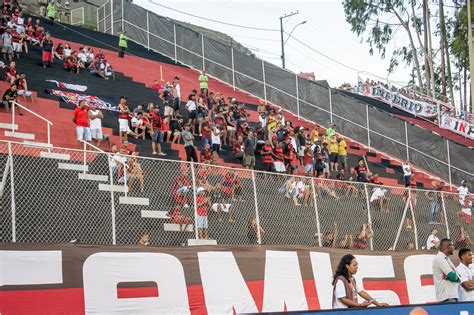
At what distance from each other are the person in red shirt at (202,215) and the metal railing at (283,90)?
18.9m

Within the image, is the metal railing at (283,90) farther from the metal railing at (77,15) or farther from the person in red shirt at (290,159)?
the person in red shirt at (290,159)

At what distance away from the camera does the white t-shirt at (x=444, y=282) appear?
11.7 meters

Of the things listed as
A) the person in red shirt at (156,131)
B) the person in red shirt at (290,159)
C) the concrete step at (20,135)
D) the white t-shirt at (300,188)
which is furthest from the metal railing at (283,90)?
the white t-shirt at (300,188)

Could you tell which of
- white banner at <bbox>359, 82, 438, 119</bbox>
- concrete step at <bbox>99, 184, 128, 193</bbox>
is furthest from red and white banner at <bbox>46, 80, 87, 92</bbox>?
white banner at <bbox>359, 82, 438, 119</bbox>

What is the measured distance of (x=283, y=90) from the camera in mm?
34312

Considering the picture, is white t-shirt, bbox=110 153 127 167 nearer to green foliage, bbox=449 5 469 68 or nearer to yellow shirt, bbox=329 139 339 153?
yellow shirt, bbox=329 139 339 153

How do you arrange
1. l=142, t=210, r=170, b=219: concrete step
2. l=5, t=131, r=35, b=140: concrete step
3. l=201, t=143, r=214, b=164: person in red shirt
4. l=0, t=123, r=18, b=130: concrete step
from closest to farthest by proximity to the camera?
l=142, t=210, r=170, b=219: concrete step → l=5, t=131, r=35, b=140: concrete step → l=0, t=123, r=18, b=130: concrete step → l=201, t=143, r=214, b=164: person in red shirt

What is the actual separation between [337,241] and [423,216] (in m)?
2.90

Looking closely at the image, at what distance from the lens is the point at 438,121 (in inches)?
1593

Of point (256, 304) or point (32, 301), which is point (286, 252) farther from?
point (32, 301)

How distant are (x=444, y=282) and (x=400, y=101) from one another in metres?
32.4

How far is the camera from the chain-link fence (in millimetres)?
12375

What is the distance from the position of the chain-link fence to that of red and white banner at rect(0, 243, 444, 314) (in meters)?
0.58

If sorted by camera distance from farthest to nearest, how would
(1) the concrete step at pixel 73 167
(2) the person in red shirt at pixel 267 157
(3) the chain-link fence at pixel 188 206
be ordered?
(2) the person in red shirt at pixel 267 157 → (1) the concrete step at pixel 73 167 → (3) the chain-link fence at pixel 188 206
